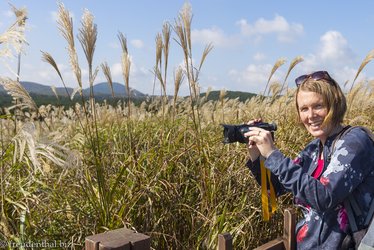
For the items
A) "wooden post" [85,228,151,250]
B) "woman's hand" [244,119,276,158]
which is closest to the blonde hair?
"woman's hand" [244,119,276,158]

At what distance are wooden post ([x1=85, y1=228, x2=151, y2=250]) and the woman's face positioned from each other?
3.05 ft

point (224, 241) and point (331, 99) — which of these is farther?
point (331, 99)

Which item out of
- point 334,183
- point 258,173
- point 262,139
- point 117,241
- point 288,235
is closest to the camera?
point 117,241

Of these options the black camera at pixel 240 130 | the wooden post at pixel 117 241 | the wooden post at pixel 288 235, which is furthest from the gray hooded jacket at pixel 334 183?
the wooden post at pixel 117 241

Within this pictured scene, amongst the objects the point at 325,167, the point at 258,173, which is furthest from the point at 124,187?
the point at 325,167

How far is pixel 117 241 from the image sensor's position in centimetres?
132

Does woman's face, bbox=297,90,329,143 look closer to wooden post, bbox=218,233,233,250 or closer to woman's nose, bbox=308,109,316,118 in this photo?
woman's nose, bbox=308,109,316,118

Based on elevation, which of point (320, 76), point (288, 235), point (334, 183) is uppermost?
point (320, 76)

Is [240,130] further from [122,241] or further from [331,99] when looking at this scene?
[122,241]

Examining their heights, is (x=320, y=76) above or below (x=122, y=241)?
above

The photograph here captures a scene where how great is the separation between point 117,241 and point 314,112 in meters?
1.03

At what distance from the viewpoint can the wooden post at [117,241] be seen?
1283 millimetres

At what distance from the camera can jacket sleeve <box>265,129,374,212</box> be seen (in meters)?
1.54

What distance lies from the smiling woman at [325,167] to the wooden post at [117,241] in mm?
639
